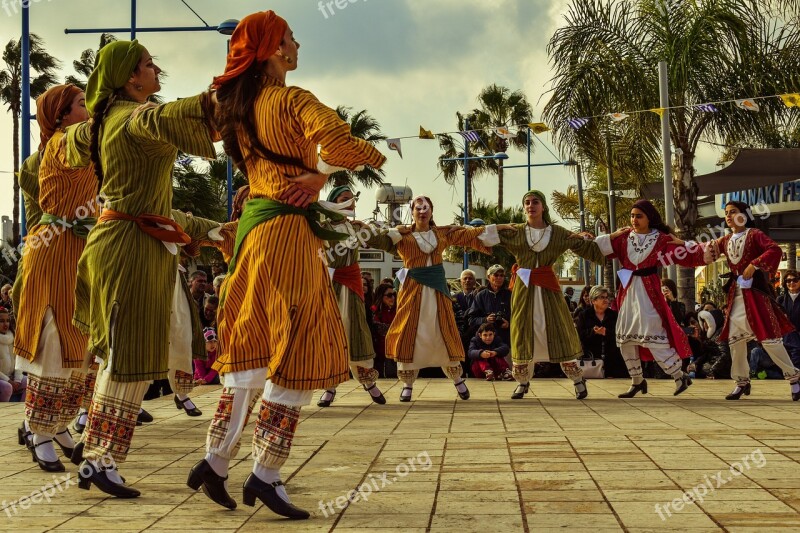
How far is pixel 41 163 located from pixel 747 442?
4.42 m

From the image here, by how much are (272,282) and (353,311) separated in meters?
5.46

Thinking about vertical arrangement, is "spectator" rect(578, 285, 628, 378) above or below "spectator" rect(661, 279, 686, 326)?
below

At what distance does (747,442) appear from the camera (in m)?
6.11

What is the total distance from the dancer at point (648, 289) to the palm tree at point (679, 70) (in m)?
8.17

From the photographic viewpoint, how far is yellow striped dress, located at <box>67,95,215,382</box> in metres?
4.65

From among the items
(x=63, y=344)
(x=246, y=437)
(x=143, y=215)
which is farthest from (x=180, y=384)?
(x=143, y=215)

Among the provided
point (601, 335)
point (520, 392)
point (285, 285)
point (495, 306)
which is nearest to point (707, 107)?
point (601, 335)

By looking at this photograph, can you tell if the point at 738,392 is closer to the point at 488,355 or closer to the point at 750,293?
the point at 750,293

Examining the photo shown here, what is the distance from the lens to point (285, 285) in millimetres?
4160

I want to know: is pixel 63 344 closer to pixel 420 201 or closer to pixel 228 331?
pixel 228 331

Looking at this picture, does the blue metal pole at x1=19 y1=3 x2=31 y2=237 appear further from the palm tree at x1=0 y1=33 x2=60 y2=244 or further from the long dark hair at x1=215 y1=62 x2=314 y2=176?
the palm tree at x1=0 y1=33 x2=60 y2=244

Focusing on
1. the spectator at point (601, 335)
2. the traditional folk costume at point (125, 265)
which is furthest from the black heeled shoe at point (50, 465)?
the spectator at point (601, 335)

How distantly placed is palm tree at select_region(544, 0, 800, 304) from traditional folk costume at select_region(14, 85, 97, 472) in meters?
13.6

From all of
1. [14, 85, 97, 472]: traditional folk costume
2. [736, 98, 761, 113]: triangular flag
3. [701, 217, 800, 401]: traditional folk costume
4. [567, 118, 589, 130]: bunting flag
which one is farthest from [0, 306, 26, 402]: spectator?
[736, 98, 761, 113]: triangular flag
